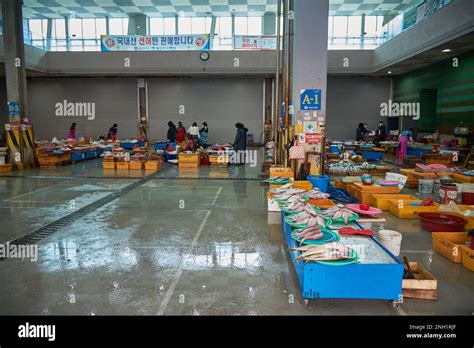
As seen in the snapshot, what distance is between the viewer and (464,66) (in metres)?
13.5

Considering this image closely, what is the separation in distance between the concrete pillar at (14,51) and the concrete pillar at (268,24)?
547 inches

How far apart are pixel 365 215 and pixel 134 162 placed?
8.82 meters

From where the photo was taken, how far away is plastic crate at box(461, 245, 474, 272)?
13.8 ft

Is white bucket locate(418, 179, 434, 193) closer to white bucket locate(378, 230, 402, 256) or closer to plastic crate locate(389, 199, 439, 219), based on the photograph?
plastic crate locate(389, 199, 439, 219)

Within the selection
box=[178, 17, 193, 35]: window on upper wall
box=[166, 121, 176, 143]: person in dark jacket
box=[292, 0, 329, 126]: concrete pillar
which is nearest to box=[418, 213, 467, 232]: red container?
box=[292, 0, 329, 126]: concrete pillar

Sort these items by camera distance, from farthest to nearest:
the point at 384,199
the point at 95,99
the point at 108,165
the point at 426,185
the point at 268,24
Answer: the point at 268,24, the point at 95,99, the point at 108,165, the point at 426,185, the point at 384,199

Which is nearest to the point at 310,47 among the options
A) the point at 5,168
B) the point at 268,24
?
the point at 5,168

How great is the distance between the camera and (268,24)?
2227 centimetres

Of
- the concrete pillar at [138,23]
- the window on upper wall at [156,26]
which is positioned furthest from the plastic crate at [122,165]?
the window on upper wall at [156,26]

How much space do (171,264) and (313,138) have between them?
5049 millimetres

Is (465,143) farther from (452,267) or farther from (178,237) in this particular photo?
(178,237)

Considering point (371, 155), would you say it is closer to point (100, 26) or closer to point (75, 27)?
point (100, 26)

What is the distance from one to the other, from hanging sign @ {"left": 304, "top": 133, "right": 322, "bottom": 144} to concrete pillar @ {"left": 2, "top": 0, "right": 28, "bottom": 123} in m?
9.75
